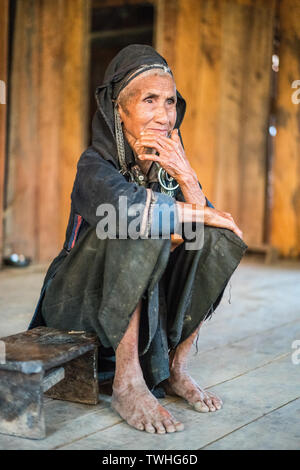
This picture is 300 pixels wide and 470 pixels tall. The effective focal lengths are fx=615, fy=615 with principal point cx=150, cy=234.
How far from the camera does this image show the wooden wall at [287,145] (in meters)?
5.94

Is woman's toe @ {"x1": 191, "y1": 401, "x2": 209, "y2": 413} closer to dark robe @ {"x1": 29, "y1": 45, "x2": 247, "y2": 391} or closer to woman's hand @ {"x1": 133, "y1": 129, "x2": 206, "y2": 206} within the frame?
dark robe @ {"x1": 29, "y1": 45, "x2": 247, "y2": 391}

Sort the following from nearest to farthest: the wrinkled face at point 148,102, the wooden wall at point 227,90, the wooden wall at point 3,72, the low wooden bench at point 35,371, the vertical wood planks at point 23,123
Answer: the low wooden bench at point 35,371, the wrinkled face at point 148,102, the wooden wall at point 3,72, the vertical wood planks at point 23,123, the wooden wall at point 227,90

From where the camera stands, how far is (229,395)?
7.07 ft

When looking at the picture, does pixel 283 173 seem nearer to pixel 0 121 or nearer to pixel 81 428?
pixel 0 121

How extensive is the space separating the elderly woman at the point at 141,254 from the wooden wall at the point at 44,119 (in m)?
3.11

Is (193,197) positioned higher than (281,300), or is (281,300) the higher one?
(193,197)

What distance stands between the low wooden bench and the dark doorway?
20.7 ft

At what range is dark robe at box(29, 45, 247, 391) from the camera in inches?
72.9

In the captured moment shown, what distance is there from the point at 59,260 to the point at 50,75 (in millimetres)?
3372

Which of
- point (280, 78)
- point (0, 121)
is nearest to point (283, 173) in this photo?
point (280, 78)

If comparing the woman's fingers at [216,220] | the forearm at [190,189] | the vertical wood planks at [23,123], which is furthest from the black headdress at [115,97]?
the vertical wood planks at [23,123]

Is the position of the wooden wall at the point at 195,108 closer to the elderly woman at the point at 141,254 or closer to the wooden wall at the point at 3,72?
the wooden wall at the point at 3,72

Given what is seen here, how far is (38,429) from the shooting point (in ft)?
5.59

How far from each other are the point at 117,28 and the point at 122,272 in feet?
21.4
